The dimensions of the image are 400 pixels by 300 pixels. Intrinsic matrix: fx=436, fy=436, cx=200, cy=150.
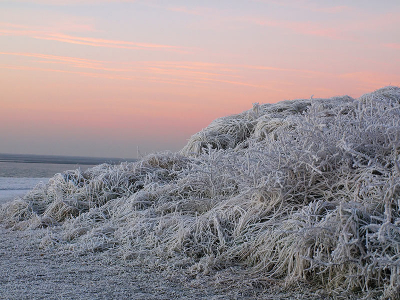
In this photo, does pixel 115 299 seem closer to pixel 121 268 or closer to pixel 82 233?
pixel 121 268

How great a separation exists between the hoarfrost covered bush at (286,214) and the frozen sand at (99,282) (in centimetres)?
17

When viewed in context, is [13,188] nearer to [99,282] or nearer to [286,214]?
[99,282]

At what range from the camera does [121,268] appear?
265 centimetres

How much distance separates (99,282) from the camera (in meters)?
2.37

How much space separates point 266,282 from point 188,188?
161 centimetres

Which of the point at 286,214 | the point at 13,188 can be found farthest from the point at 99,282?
the point at 13,188

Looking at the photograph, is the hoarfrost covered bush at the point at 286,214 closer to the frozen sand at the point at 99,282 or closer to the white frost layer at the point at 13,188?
the frozen sand at the point at 99,282

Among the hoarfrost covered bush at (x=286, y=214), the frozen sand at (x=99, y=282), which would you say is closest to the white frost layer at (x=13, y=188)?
the hoarfrost covered bush at (x=286, y=214)

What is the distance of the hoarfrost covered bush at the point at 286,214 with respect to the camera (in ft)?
7.16

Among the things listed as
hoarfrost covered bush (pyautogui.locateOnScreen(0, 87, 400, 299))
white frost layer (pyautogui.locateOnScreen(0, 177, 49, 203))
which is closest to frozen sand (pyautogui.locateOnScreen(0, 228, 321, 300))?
hoarfrost covered bush (pyautogui.locateOnScreen(0, 87, 400, 299))

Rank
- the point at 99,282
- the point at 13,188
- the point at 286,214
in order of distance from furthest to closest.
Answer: the point at 13,188
the point at 286,214
the point at 99,282

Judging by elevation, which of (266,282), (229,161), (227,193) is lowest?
(266,282)

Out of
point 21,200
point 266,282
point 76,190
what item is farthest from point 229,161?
point 21,200

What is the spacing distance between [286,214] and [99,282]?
121 centimetres
